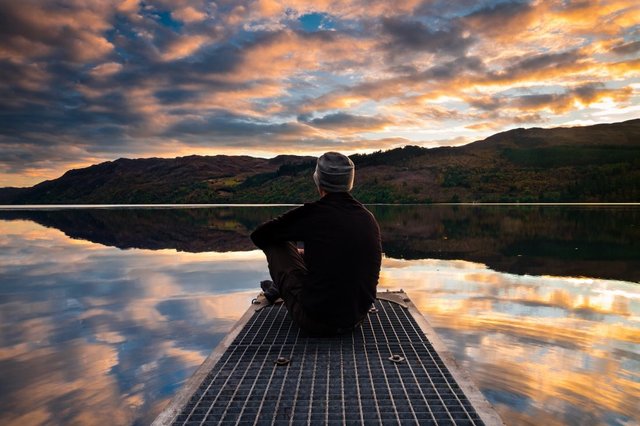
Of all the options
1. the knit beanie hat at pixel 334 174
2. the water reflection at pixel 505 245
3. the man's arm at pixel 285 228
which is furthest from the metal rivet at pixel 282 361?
the water reflection at pixel 505 245

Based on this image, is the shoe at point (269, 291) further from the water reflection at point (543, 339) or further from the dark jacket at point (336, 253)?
the water reflection at point (543, 339)

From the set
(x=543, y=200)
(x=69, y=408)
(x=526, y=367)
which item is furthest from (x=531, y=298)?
(x=543, y=200)

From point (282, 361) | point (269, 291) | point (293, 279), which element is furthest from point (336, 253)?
point (269, 291)

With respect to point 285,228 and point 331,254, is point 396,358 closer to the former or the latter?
point 331,254

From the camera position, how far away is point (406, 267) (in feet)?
47.6

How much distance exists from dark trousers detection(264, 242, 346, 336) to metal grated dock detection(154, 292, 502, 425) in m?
0.17

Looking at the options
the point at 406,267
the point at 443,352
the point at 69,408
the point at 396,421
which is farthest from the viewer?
the point at 406,267

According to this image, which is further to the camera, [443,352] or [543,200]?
[543,200]

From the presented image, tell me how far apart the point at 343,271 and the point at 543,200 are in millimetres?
83246

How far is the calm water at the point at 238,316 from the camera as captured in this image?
536 centimetres

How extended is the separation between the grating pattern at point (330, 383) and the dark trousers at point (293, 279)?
17cm

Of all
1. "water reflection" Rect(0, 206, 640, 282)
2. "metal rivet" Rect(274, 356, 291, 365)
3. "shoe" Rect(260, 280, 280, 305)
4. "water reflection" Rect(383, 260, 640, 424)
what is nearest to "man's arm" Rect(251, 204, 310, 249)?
"metal rivet" Rect(274, 356, 291, 365)

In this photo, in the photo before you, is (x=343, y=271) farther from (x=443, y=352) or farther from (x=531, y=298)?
(x=531, y=298)

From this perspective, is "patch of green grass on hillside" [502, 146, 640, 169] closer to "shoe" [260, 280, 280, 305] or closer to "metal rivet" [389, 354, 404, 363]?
"shoe" [260, 280, 280, 305]
